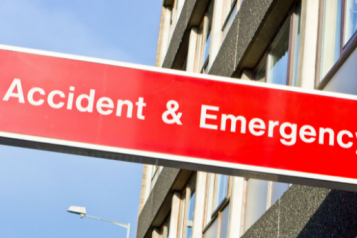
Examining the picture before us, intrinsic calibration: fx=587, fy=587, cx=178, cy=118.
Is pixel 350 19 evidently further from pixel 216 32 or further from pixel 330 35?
pixel 216 32

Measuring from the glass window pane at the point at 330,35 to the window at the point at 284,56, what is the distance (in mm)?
695

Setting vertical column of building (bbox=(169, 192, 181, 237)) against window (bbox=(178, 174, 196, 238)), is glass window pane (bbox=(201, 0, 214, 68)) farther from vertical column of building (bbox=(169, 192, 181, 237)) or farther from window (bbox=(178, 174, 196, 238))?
vertical column of building (bbox=(169, 192, 181, 237))

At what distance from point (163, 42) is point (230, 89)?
16.4 m

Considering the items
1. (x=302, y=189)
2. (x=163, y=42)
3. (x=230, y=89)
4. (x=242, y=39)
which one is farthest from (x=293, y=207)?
(x=163, y=42)

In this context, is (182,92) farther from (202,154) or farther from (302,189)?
(302,189)

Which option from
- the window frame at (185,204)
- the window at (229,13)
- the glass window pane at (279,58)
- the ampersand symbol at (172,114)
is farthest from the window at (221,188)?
the ampersand symbol at (172,114)

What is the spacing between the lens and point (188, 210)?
12203 mm

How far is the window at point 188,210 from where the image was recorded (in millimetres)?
11969

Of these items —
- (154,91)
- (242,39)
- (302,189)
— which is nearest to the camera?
(154,91)

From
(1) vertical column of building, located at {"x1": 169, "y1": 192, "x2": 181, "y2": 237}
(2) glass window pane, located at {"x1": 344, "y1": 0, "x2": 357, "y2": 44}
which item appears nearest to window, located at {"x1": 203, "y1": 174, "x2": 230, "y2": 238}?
(1) vertical column of building, located at {"x1": 169, "y1": 192, "x2": 181, "y2": 237}

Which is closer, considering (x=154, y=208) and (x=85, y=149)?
(x=85, y=149)

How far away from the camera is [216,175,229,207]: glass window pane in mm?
9066

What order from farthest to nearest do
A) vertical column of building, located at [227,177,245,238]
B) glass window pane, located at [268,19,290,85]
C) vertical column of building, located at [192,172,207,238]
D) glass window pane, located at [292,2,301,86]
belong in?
vertical column of building, located at [192,172,207,238], vertical column of building, located at [227,177,245,238], glass window pane, located at [268,19,290,85], glass window pane, located at [292,2,301,86]

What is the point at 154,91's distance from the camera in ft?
10.2
